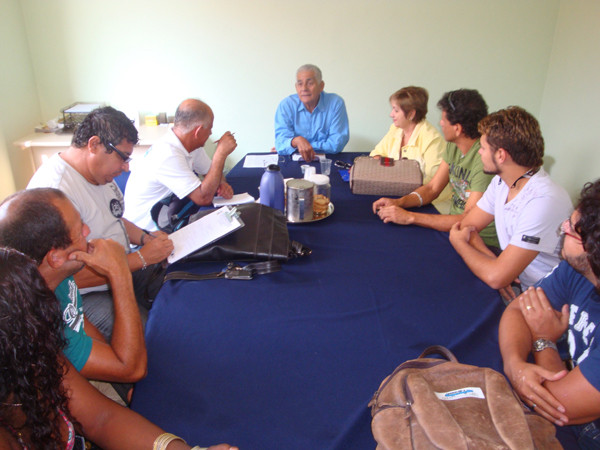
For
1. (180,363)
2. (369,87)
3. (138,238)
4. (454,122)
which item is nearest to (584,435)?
(180,363)

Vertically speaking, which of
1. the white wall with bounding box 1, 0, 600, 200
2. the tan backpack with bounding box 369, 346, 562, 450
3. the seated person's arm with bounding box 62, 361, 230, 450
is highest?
the white wall with bounding box 1, 0, 600, 200

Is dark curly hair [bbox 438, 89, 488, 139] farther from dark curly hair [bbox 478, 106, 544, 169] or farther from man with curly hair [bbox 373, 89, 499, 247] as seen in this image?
dark curly hair [bbox 478, 106, 544, 169]

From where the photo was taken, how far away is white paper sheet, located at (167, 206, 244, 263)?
5.02 feet

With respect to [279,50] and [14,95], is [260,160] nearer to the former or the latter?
[279,50]

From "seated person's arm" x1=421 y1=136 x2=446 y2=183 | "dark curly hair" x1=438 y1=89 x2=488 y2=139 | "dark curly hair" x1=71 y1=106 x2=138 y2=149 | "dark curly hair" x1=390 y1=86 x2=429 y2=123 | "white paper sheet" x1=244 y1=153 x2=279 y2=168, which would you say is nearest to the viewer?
"dark curly hair" x1=71 y1=106 x2=138 y2=149

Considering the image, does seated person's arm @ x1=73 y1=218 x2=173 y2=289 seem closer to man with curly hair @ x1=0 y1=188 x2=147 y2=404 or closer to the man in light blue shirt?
man with curly hair @ x1=0 y1=188 x2=147 y2=404

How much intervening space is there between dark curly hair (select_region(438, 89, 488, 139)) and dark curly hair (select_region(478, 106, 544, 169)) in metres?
0.44

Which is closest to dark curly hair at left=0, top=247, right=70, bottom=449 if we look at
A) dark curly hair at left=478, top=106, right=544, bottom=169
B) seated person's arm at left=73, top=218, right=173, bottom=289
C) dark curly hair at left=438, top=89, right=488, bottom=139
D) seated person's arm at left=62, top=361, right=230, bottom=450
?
seated person's arm at left=62, top=361, right=230, bottom=450

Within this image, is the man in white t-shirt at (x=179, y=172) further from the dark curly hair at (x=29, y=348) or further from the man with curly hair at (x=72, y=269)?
the dark curly hair at (x=29, y=348)

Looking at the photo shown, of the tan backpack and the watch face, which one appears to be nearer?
the tan backpack

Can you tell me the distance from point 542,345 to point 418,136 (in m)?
1.78

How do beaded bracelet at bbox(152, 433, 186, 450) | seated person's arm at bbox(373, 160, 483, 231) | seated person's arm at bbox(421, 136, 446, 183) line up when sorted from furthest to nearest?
seated person's arm at bbox(421, 136, 446, 183) < seated person's arm at bbox(373, 160, 483, 231) < beaded bracelet at bbox(152, 433, 186, 450)

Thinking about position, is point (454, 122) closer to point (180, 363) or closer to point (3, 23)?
point (180, 363)

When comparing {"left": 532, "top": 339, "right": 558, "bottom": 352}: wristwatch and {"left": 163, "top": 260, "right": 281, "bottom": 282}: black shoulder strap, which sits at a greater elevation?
{"left": 163, "top": 260, "right": 281, "bottom": 282}: black shoulder strap
